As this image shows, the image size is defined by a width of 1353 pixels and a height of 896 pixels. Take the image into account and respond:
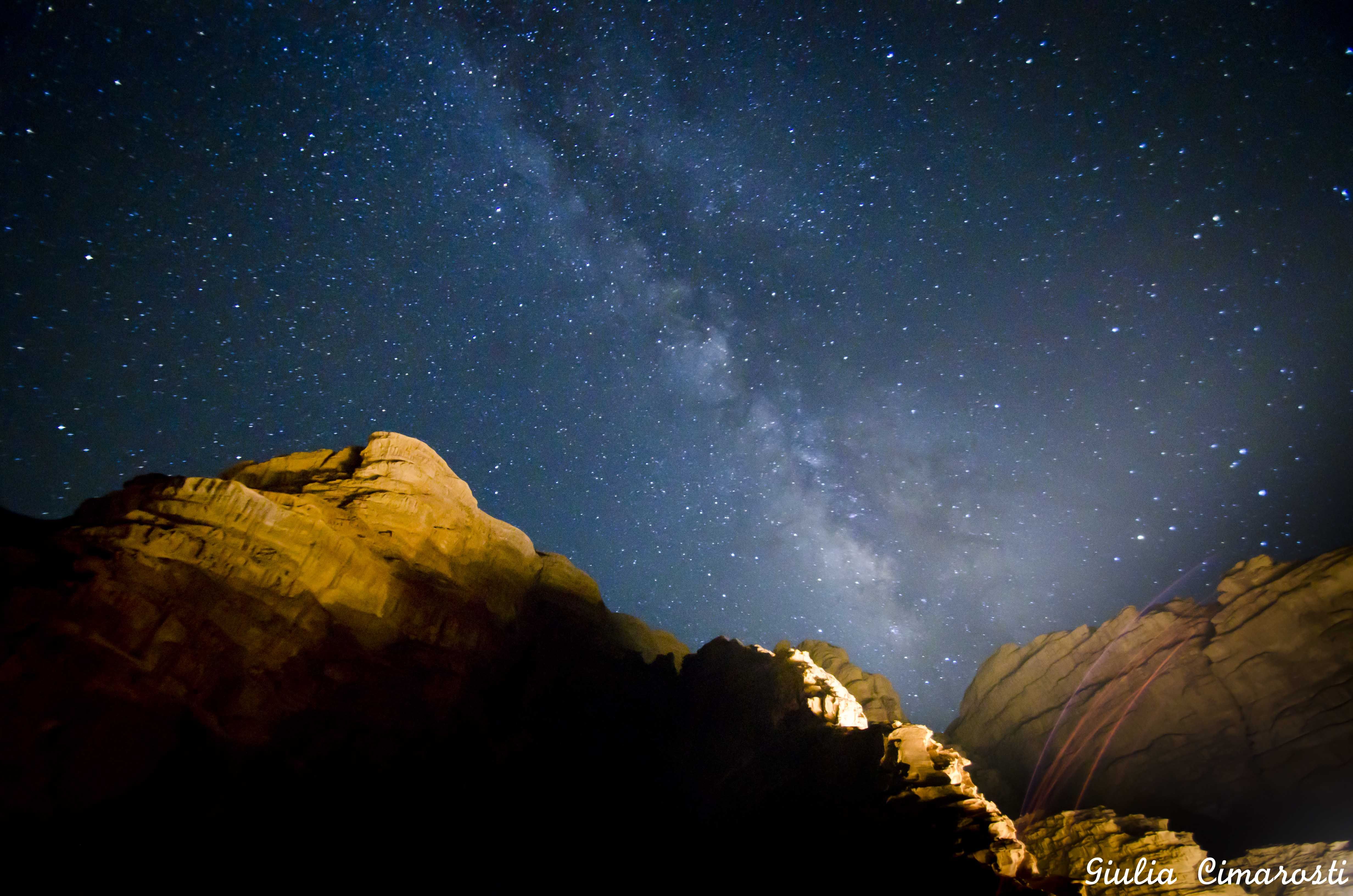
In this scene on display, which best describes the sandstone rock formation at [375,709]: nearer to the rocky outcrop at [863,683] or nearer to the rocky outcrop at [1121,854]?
the rocky outcrop at [1121,854]

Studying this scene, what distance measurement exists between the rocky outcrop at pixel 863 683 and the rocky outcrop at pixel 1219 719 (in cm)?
516

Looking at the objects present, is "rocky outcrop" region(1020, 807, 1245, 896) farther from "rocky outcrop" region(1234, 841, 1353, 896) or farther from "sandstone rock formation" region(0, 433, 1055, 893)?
"sandstone rock formation" region(0, 433, 1055, 893)

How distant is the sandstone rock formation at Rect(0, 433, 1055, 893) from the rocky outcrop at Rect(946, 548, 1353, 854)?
58.7ft

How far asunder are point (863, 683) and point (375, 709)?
2683cm

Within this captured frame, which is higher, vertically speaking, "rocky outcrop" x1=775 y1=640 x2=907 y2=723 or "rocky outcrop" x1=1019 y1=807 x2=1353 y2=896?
"rocky outcrop" x1=775 y1=640 x2=907 y2=723

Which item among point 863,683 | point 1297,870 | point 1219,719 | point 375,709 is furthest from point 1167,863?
point 375,709

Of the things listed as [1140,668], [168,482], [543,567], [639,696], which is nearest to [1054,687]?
[1140,668]

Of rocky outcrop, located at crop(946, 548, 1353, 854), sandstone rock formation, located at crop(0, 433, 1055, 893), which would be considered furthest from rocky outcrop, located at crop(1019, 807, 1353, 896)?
sandstone rock formation, located at crop(0, 433, 1055, 893)

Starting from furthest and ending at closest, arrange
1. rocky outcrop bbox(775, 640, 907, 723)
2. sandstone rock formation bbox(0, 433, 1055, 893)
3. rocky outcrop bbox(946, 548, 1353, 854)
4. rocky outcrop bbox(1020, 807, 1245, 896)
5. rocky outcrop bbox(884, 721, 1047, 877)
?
rocky outcrop bbox(775, 640, 907, 723)
rocky outcrop bbox(946, 548, 1353, 854)
rocky outcrop bbox(1020, 807, 1245, 896)
sandstone rock formation bbox(0, 433, 1055, 893)
rocky outcrop bbox(884, 721, 1047, 877)

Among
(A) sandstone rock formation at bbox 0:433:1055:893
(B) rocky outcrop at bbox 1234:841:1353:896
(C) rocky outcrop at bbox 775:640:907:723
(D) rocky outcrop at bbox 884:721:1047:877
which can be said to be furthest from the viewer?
(C) rocky outcrop at bbox 775:640:907:723

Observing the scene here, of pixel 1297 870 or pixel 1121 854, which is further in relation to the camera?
pixel 1121 854

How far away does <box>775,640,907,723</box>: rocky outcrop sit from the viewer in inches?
1049

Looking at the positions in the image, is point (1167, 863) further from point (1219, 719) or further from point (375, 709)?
point (375, 709)

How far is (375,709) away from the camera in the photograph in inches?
505
